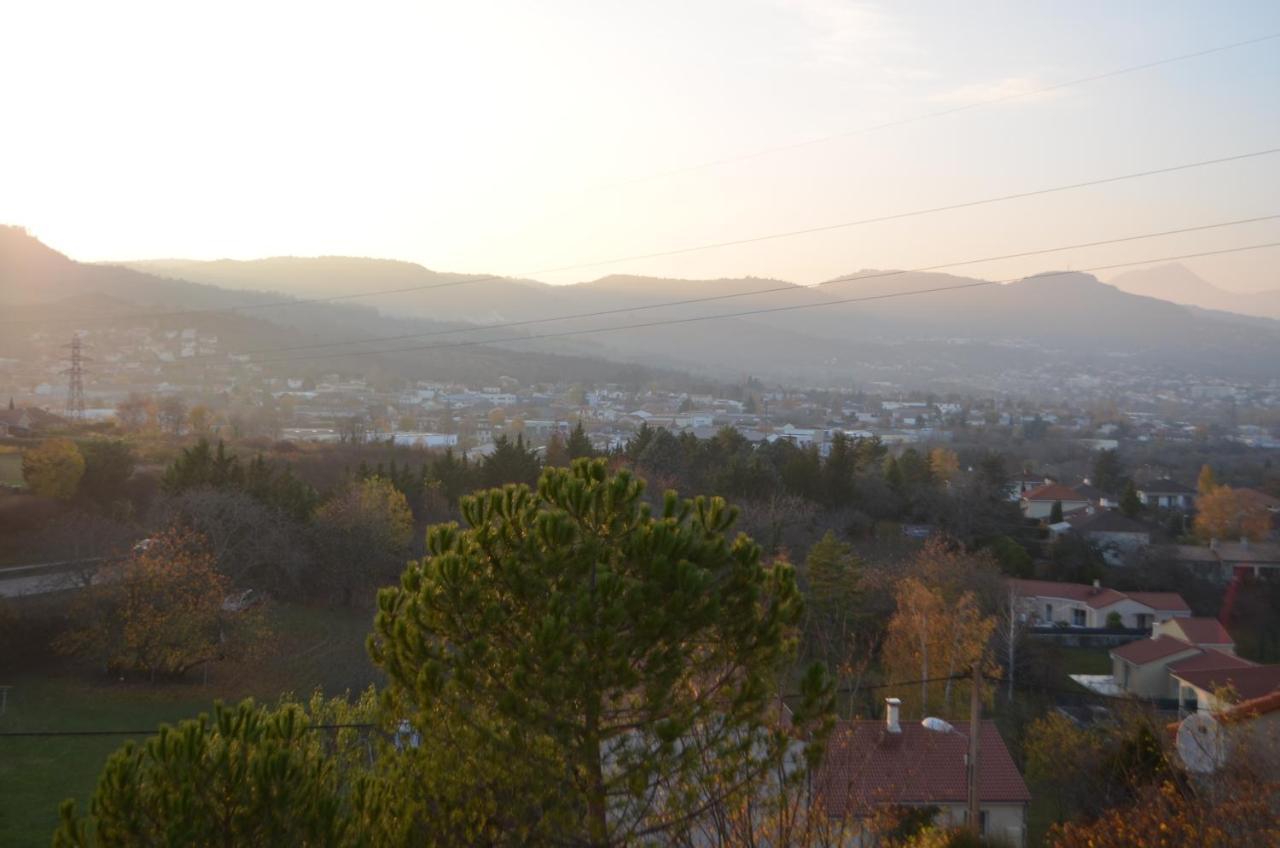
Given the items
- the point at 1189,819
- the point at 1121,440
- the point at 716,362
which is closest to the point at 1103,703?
the point at 1189,819

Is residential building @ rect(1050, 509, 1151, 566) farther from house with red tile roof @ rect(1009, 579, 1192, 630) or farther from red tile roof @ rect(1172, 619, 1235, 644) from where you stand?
red tile roof @ rect(1172, 619, 1235, 644)

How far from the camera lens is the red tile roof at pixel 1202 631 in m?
22.3

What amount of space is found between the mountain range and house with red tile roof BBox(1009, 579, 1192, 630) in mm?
43269

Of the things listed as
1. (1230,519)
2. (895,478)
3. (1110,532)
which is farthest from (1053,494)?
(895,478)

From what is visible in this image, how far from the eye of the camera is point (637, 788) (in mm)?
4910

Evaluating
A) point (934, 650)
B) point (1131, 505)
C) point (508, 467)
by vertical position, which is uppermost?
point (508, 467)

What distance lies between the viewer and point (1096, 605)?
2642 cm

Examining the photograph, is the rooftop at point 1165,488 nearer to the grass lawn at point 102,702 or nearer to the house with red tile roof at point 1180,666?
the house with red tile roof at point 1180,666

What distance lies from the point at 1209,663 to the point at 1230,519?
16323 mm

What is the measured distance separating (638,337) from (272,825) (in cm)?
10834

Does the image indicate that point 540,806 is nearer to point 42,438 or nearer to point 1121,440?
point 42,438

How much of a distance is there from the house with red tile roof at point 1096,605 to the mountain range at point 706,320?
43269 mm

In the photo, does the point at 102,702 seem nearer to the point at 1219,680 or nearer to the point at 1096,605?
the point at 1219,680

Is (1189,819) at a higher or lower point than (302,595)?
higher
